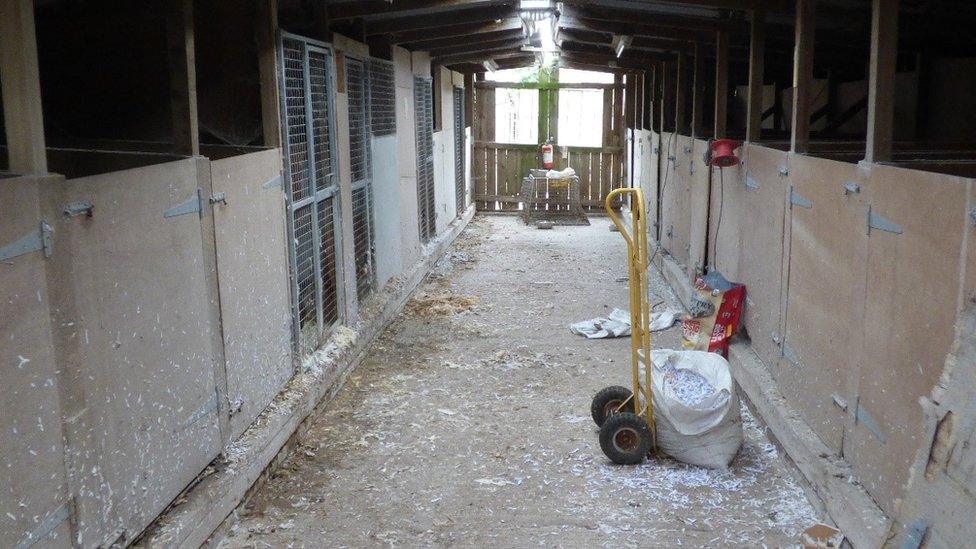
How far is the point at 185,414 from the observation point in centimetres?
354

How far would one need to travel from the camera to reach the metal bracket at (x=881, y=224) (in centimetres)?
329

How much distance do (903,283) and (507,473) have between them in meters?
2.12

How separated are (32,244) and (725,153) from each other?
4.67m

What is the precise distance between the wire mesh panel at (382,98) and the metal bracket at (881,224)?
4525 millimetres

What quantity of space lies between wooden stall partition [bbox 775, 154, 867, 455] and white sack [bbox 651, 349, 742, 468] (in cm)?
41

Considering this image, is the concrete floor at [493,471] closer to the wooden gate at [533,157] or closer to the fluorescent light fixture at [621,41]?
the fluorescent light fixture at [621,41]

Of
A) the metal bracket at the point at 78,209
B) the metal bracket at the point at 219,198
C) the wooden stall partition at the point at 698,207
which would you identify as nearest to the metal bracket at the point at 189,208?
the metal bracket at the point at 219,198

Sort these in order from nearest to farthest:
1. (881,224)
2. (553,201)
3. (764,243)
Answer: (881,224)
(764,243)
(553,201)

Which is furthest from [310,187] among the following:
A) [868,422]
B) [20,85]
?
[868,422]

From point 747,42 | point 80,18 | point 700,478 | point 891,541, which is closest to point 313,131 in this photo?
point 80,18

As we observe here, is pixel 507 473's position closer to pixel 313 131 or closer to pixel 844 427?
pixel 844 427

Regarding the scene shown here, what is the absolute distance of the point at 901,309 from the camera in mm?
3193

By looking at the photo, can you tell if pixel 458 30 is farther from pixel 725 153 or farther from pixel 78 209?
pixel 78 209

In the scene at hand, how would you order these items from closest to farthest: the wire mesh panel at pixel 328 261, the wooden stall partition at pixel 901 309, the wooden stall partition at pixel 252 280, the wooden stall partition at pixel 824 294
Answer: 1. the wooden stall partition at pixel 901 309
2. the wooden stall partition at pixel 824 294
3. the wooden stall partition at pixel 252 280
4. the wire mesh panel at pixel 328 261
